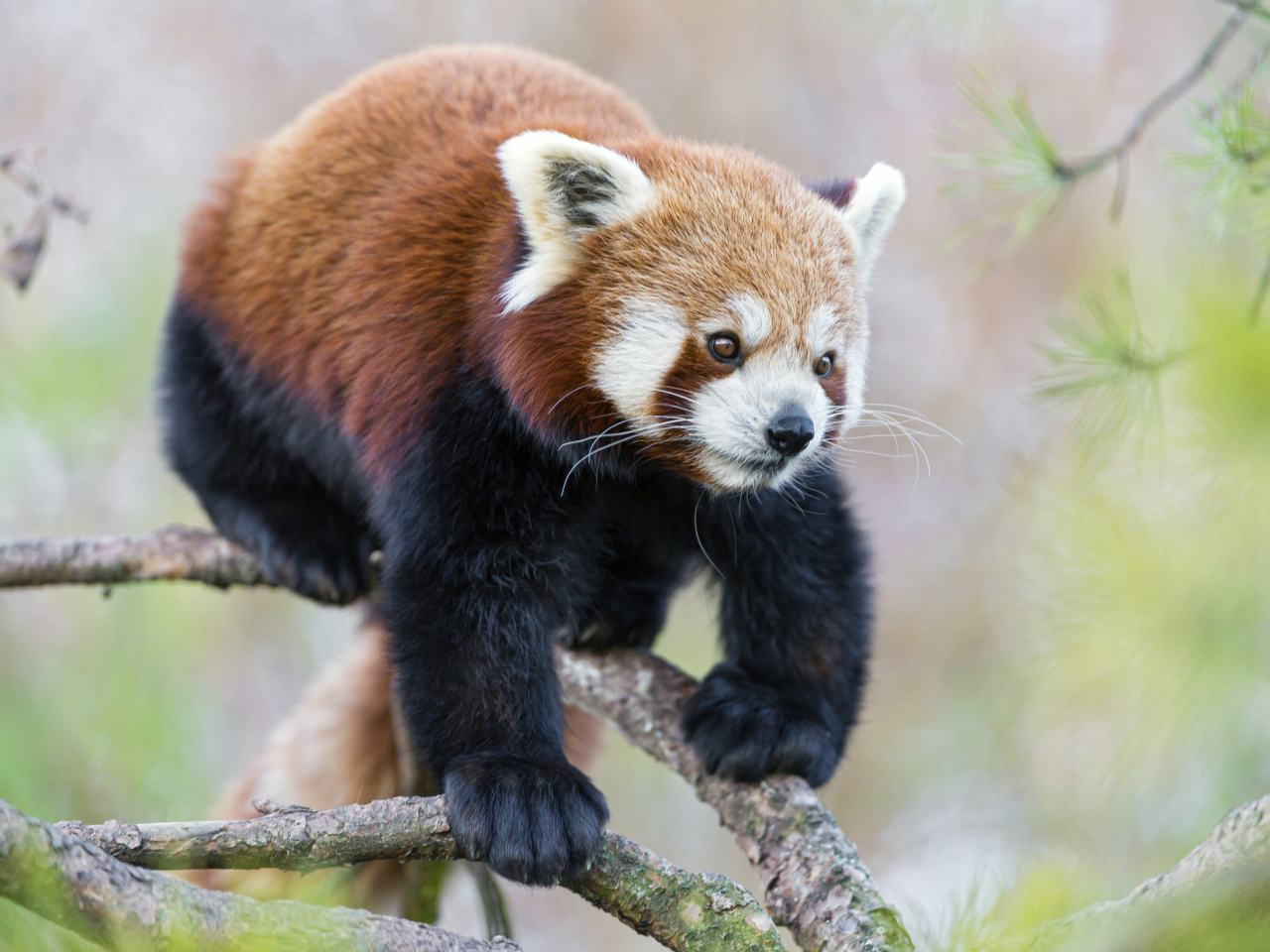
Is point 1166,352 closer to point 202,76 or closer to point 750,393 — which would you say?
point 750,393

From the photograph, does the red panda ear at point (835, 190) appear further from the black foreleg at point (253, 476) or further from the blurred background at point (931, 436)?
the black foreleg at point (253, 476)

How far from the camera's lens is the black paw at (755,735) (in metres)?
2.54

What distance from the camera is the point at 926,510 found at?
7031 mm

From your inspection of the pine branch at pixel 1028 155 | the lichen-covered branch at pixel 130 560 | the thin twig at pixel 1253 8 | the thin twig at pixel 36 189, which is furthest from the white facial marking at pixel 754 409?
the thin twig at pixel 36 189

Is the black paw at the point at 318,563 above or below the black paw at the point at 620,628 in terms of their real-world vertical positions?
below

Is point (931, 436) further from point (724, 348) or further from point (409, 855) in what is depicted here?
point (409, 855)

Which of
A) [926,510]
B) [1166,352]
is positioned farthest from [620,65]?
[1166,352]

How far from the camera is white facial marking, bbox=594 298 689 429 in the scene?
229 centimetres

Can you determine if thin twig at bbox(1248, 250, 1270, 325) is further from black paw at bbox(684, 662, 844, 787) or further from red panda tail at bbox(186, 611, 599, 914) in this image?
red panda tail at bbox(186, 611, 599, 914)

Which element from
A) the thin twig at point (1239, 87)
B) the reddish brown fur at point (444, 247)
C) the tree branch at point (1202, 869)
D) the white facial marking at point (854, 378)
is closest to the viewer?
the tree branch at point (1202, 869)

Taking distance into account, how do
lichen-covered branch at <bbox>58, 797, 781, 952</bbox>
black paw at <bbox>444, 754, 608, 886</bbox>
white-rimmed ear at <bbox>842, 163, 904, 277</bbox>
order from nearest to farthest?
lichen-covered branch at <bbox>58, 797, 781, 952</bbox>
black paw at <bbox>444, 754, 608, 886</bbox>
white-rimmed ear at <bbox>842, 163, 904, 277</bbox>

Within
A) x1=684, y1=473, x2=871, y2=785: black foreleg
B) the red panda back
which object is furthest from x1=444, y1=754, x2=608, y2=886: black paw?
the red panda back

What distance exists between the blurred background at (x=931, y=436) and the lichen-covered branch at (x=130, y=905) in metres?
0.56

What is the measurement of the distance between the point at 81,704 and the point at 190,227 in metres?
1.63
